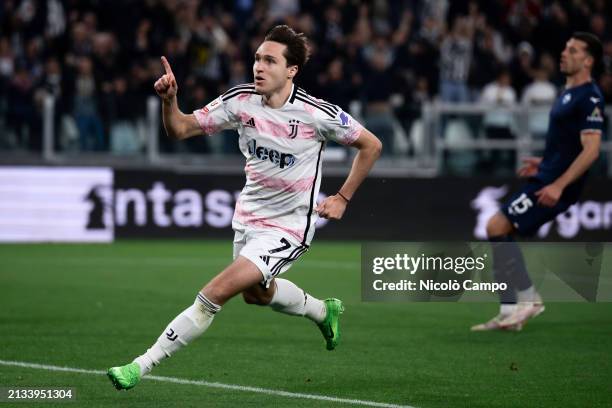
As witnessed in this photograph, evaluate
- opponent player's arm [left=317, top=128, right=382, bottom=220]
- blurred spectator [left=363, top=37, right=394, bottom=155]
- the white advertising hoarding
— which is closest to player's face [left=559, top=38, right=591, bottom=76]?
opponent player's arm [left=317, top=128, right=382, bottom=220]

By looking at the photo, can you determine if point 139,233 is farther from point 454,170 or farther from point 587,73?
point 587,73

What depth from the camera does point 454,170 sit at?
20109 mm

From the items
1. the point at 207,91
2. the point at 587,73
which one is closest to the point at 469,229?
the point at 207,91

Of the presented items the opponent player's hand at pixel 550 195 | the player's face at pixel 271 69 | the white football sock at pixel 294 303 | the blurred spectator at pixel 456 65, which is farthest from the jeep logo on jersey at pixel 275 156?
the blurred spectator at pixel 456 65

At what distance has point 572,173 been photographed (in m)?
10.1

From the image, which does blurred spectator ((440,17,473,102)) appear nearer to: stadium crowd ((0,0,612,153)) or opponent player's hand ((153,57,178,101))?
stadium crowd ((0,0,612,153))

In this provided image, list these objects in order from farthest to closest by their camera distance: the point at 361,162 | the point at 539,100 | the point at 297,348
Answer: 1. the point at 539,100
2. the point at 297,348
3. the point at 361,162

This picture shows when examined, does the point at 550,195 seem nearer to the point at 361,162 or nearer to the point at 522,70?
the point at 361,162

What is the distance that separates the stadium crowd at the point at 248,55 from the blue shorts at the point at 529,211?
30.7 ft

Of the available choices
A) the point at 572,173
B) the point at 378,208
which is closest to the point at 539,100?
the point at 378,208

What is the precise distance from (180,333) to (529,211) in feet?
13.9

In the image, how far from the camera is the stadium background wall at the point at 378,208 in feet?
62.2

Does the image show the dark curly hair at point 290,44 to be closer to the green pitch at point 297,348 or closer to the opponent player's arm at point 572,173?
the green pitch at point 297,348

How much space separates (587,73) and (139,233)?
10.0 metres
